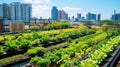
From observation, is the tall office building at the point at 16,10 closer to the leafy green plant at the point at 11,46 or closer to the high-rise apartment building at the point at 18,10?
the high-rise apartment building at the point at 18,10

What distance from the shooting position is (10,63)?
9.08 meters

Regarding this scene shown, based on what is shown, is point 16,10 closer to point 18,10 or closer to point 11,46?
point 18,10

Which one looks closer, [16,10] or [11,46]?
[11,46]

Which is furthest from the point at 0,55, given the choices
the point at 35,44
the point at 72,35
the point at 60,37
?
the point at 72,35

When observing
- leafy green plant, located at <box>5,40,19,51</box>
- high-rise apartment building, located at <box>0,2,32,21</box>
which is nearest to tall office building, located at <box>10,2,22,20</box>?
high-rise apartment building, located at <box>0,2,32,21</box>

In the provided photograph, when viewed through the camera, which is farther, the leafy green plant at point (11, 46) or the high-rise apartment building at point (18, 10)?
the high-rise apartment building at point (18, 10)

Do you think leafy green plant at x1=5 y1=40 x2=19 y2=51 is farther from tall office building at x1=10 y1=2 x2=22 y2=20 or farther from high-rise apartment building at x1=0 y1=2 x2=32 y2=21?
tall office building at x1=10 y1=2 x2=22 y2=20

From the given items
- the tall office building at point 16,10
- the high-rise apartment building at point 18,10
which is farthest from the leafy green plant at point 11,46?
the tall office building at point 16,10

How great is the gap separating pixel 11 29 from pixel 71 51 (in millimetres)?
13033

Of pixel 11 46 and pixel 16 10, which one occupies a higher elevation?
pixel 16 10

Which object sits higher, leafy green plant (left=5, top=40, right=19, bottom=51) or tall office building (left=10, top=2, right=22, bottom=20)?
tall office building (left=10, top=2, right=22, bottom=20)

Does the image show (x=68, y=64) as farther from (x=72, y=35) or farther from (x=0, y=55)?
(x=72, y=35)

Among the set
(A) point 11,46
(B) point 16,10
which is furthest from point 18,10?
(A) point 11,46

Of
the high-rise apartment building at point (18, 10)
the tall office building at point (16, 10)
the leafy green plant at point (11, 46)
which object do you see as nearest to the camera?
the leafy green plant at point (11, 46)
